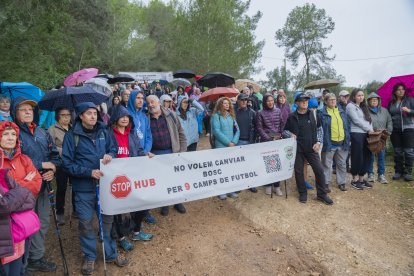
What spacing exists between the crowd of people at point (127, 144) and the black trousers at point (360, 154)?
2 centimetres

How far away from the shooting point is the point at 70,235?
4.84 meters

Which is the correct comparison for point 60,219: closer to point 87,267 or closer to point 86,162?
point 87,267

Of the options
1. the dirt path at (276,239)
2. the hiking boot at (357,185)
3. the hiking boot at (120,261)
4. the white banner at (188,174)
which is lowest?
the dirt path at (276,239)

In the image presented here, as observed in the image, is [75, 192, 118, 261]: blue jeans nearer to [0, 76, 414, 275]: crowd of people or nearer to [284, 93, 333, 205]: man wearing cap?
[0, 76, 414, 275]: crowd of people

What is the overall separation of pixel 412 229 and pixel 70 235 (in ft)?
21.0

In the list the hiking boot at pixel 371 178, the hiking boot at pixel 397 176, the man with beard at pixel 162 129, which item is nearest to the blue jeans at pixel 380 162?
the hiking boot at pixel 371 178

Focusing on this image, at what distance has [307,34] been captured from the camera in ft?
125

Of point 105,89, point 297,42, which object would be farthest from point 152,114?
point 297,42

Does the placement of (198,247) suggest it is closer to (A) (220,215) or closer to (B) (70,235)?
(A) (220,215)

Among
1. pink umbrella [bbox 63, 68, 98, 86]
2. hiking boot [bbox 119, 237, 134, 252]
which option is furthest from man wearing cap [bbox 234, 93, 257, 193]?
pink umbrella [bbox 63, 68, 98, 86]

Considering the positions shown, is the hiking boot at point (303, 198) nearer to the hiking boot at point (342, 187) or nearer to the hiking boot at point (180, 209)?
the hiking boot at point (342, 187)

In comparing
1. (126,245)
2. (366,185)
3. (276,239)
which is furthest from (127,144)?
(366,185)

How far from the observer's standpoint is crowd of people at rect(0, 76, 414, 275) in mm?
3156

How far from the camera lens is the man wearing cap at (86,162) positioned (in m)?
3.66
